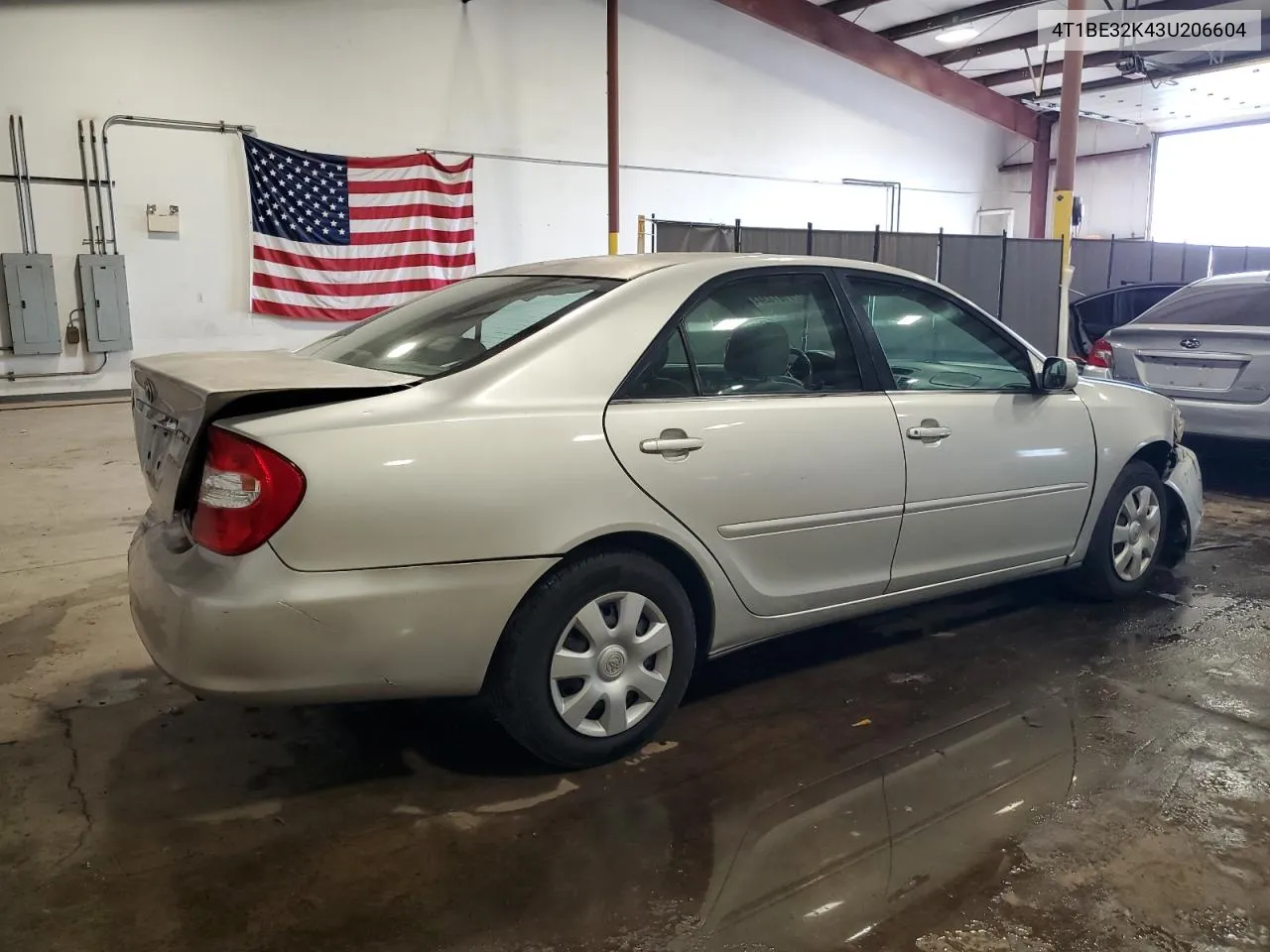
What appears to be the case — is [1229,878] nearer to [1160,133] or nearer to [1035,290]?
[1035,290]

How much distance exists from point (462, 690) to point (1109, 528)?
109 inches

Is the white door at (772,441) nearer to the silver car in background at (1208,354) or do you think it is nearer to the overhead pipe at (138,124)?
the silver car in background at (1208,354)

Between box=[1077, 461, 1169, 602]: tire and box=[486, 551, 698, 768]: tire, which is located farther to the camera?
box=[1077, 461, 1169, 602]: tire

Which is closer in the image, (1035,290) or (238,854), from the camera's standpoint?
(238,854)

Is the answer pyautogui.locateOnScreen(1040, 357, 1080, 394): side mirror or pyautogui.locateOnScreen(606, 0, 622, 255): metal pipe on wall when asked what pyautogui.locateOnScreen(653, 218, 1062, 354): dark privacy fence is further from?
pyautogui.locateOnScreen(1040, 357, 1080, 394): side mirror

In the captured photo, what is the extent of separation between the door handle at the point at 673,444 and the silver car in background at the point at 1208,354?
4.03m

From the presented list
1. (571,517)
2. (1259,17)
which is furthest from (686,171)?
(571,517)

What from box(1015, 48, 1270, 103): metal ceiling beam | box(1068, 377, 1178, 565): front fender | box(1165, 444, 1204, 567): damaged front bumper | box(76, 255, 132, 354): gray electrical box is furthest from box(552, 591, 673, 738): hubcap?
box(1015, 48, 1270, 103): metal ceiling beam

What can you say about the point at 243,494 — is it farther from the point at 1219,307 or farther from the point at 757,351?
A: the point at 1219,307

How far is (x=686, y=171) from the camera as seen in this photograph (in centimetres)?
1399

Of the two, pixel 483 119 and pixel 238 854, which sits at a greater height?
pixel 483 119

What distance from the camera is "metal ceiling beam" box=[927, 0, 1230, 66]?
1176cm

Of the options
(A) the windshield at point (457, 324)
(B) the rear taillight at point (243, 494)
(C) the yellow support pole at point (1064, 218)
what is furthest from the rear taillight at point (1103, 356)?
(B) the rear taillight at point (243, 494)

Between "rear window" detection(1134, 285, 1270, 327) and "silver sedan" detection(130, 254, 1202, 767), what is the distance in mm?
3420
